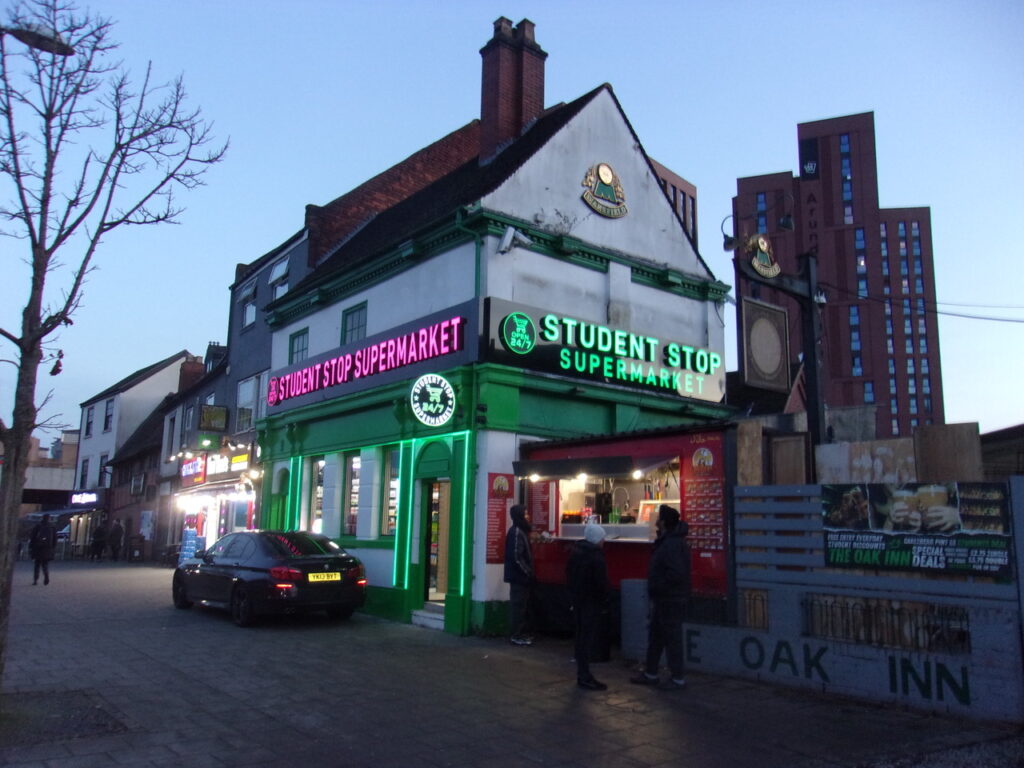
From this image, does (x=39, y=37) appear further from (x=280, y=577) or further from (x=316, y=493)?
(x=316, y=493)

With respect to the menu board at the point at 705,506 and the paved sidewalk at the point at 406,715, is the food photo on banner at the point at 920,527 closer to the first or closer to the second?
the paved sidewalk at the point at 406,715

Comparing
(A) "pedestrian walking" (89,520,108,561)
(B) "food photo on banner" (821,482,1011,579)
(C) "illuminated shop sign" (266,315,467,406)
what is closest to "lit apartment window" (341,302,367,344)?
(C) "illuminated shop sign" (266,315,467,406)

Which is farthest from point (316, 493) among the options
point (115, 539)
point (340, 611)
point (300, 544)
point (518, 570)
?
point (115, 539)

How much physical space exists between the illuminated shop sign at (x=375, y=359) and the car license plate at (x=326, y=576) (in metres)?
4.01

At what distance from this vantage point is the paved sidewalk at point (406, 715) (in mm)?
6105

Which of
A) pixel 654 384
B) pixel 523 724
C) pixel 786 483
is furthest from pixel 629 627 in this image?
pixel 654 384

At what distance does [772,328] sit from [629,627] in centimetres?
530

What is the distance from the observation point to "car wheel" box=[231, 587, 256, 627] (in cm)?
1296

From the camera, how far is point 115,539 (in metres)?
35.6

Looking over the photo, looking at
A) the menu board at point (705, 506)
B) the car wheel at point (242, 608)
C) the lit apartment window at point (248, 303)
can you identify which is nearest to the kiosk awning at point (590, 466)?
the menu board at point (705, 506)

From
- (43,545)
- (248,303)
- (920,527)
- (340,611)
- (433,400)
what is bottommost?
(340,611)

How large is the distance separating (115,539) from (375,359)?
2598cm

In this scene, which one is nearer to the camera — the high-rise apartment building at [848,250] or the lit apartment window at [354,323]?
the lit apartment window at [354,323]

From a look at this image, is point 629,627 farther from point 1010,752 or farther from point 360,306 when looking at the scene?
point 360,306
